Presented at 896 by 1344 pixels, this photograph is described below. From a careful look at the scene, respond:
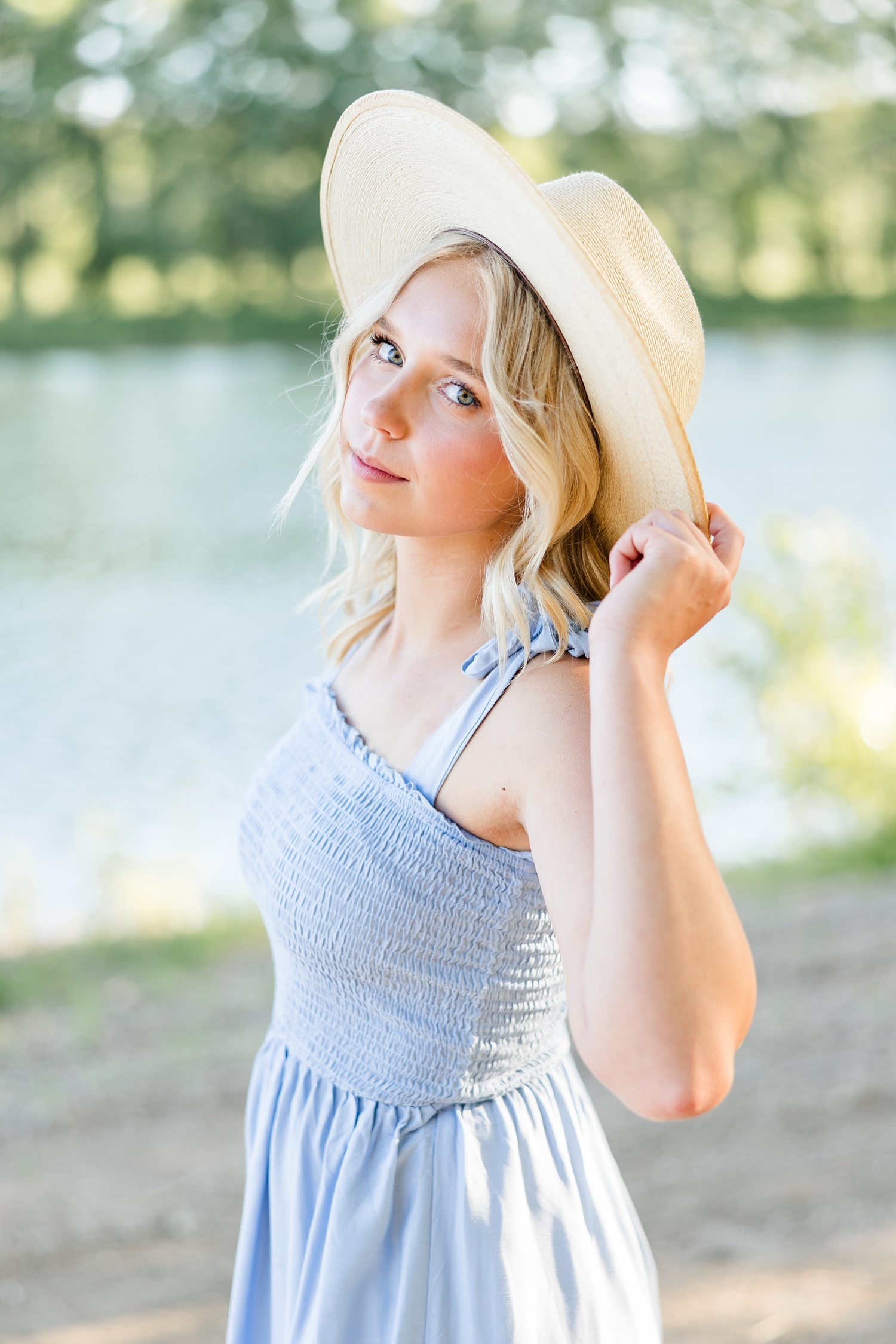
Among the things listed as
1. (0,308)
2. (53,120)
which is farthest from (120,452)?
(53,120)

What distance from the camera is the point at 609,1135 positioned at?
2662 mm

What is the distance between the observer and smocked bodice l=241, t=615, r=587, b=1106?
1108 mm

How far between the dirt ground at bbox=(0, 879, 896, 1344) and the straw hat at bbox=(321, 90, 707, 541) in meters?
1.65

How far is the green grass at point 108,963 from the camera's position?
3.28 m

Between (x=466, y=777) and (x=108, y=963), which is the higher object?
(x=466, y=777)

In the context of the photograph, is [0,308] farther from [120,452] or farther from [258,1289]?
[258,1289]

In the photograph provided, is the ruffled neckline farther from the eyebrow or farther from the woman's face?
the eyebrow

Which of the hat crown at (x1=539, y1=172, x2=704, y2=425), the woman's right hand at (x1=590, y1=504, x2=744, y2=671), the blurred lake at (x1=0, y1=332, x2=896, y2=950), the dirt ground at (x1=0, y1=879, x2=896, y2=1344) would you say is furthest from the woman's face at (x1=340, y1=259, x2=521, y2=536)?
the blurred lake at (x1=0, y1=332, x2=896, y2=950)

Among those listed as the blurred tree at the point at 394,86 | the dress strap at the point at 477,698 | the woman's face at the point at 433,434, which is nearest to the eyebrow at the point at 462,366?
the woman's face at the point at 433,434

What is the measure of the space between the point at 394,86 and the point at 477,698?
45.0 ft

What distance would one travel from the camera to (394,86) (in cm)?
1326

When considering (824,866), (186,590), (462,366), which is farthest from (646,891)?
(186,590)

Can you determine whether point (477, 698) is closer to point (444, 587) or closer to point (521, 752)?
point (521, 752)

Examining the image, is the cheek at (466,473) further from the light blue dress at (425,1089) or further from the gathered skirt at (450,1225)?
the gathered skirt at (450,1225)
